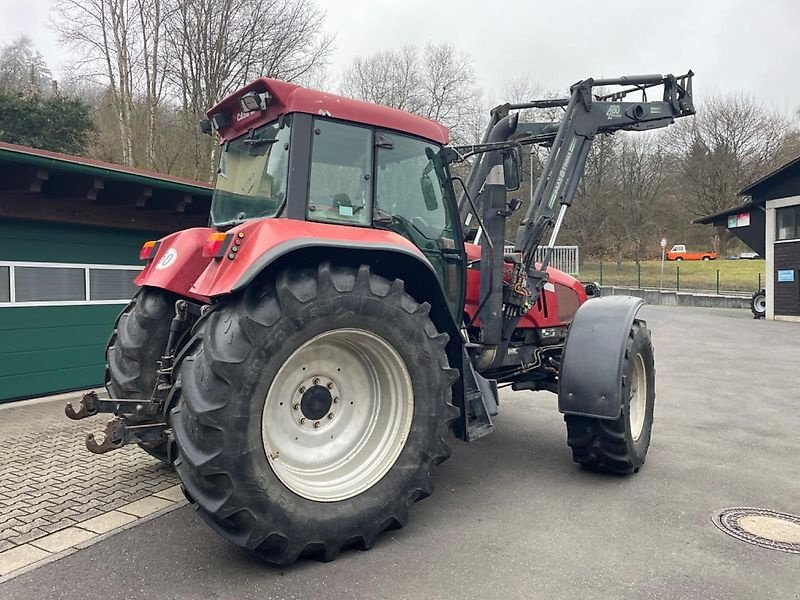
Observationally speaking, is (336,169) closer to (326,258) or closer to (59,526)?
(326,258)

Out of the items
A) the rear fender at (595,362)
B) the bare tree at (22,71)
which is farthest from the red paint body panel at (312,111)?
the bare tree at (22,71)

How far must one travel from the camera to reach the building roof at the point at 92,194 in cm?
688

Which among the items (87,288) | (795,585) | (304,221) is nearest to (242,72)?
(87,288)

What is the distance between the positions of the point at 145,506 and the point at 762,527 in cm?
400

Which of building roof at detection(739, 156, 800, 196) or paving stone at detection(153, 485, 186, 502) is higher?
building roof at detection(739, 156, 800, 196)

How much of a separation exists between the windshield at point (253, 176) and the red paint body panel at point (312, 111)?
73mm

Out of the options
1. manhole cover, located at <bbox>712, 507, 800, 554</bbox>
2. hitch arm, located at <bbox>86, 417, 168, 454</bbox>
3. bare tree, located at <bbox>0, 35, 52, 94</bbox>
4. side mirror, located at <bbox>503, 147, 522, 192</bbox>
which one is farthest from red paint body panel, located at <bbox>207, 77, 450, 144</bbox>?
bare tree, located at <bbox>0, 35, 52, 94</bbox>

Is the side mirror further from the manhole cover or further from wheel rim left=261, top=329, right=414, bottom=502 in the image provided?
the manhole cover

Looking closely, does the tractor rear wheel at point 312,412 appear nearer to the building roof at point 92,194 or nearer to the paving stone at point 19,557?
the paving stone at point 19,557

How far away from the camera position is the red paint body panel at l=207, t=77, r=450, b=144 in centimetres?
366

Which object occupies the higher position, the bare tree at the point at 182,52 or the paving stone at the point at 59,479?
the bare tree at the point at 182,52

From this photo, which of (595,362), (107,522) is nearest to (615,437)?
(595,362)

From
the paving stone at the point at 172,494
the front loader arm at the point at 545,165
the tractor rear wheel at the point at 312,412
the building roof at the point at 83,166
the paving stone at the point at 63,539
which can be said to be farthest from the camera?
the building roof at the point at 83,166

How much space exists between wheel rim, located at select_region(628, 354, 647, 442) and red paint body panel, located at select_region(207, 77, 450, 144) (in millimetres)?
2622
